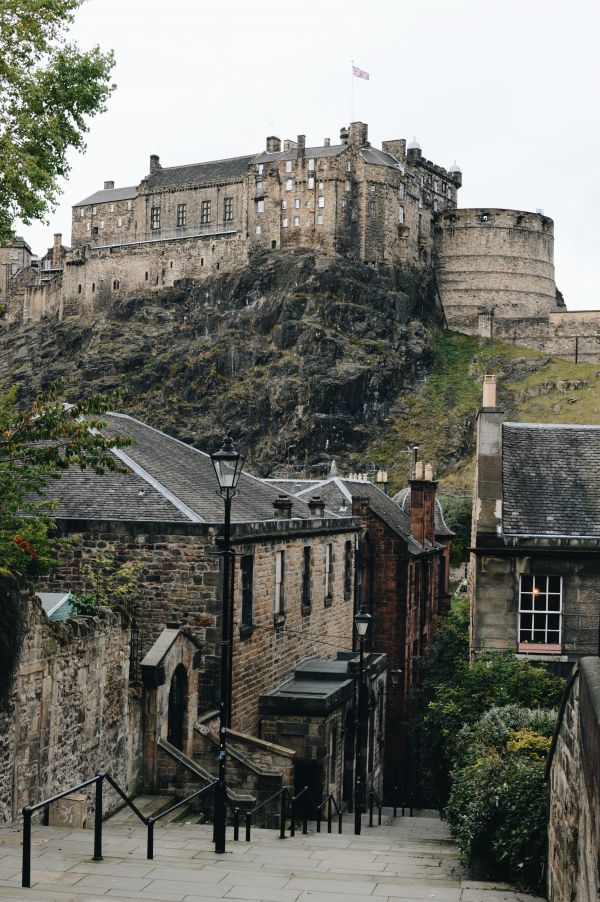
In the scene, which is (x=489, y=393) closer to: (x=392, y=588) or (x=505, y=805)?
(x=392, y=588)

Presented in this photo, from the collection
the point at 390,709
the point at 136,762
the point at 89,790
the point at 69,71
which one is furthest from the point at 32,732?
the point at 390,709

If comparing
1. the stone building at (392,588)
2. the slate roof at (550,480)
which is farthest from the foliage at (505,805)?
the stone building at (392,588)

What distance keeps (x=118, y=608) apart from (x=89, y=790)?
154 inches

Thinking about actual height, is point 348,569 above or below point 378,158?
below

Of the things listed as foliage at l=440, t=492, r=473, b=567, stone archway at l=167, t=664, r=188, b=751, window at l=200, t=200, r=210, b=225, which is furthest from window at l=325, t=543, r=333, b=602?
window at l=200, t=200, r=210, b=225

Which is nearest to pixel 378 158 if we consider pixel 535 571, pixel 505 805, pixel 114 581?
pixel 535 571

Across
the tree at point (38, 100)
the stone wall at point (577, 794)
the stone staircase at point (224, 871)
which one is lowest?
the stone staircase at point (224, 871)

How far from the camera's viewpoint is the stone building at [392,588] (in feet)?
111

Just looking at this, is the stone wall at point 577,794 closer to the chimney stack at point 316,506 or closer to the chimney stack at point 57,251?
the chimney stack at point 316,506

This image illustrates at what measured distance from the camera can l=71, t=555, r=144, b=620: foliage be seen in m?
20.5

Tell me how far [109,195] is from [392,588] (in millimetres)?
87777

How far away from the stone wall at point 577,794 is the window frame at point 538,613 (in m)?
10.5

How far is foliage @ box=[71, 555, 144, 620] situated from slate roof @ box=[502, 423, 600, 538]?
802 centimetres

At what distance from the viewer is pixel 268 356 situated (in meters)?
97.6
